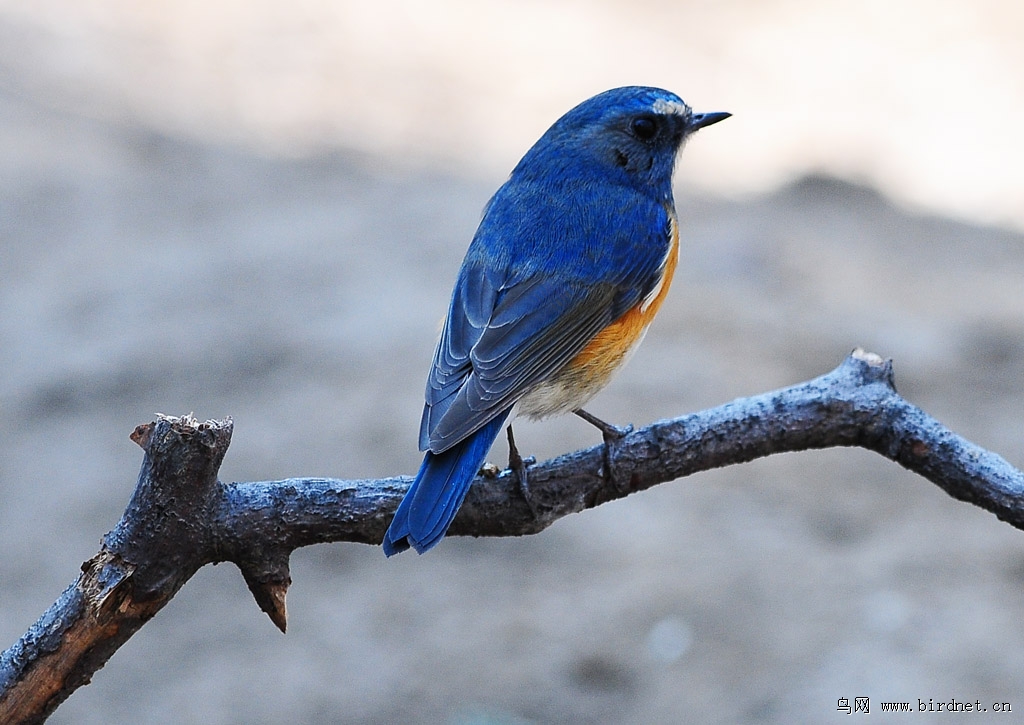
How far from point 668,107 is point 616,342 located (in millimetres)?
833

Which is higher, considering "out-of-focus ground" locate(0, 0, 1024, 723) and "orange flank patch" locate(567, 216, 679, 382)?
"out-of-focus ground" locate(0, 0, 1024, 723)

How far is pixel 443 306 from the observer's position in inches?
295

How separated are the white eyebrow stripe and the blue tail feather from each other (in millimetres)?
1345

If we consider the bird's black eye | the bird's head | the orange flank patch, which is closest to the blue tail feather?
the orange flank patch

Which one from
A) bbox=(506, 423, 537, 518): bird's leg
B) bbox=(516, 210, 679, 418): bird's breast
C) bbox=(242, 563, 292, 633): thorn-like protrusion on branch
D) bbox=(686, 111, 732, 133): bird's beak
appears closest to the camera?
bbox=(242, 563, 292, 633): thorn-like protrusion on branch

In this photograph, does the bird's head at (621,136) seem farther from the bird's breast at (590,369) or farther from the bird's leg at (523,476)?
the bird's leg at (523,476)

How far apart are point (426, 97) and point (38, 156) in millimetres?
2910

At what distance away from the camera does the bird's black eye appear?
13.4ft

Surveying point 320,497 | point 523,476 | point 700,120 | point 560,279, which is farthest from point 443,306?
point 320,497

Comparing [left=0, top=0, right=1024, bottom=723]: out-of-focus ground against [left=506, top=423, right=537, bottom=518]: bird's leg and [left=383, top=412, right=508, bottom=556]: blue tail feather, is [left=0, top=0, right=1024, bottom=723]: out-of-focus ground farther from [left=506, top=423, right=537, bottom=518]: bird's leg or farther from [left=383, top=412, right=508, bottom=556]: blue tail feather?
[left=383, top=412, right=508, bottom=556]: blue tail feather

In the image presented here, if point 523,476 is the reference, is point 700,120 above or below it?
above

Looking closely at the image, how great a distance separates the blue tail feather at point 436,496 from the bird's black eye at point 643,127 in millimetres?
1297

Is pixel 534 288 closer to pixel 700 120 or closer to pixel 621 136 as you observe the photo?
pixel 621 136

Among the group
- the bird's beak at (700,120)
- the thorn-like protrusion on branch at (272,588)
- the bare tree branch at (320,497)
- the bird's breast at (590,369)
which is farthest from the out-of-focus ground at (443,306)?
the bird's beak at (700,120)
